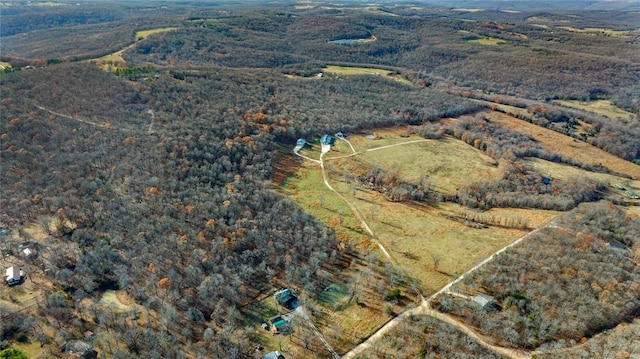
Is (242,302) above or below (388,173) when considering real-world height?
below

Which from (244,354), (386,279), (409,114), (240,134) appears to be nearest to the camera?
(244,354)

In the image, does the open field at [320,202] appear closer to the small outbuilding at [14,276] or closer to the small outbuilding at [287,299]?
the small outbuilding at [287,299]

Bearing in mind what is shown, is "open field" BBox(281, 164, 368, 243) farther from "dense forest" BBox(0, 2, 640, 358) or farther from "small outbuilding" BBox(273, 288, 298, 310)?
"small outbuilding" BBox(273, 288, 298, 310)

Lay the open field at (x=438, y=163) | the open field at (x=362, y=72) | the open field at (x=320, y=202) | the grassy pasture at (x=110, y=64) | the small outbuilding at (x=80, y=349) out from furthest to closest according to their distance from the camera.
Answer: the open field at (x=362, y=72) → the grassy pasture at (x=110, y=64) → the open field at (x=438, y=163) → the open field at (x=320, y=202) → the small outbuilding at (x=80, y=349)

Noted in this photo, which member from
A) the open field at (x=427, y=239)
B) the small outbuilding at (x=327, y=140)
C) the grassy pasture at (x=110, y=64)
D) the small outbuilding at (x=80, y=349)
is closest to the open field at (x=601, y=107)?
the small outbuilding at (x=327, y=140)

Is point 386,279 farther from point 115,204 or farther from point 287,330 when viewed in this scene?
point 115,204

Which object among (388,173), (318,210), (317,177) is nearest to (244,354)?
(318,210)
